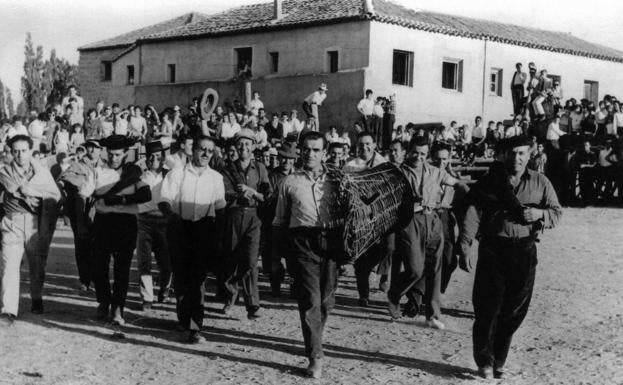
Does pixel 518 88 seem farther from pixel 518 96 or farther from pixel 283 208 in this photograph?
pixel 283 208

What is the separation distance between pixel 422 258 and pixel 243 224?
1.93 m

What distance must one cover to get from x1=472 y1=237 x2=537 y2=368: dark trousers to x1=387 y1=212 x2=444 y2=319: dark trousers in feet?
6.54

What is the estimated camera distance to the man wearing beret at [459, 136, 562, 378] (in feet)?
22.8

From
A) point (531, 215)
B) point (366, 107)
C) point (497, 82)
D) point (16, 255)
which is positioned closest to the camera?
point (531, 215)

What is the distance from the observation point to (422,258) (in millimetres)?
9141

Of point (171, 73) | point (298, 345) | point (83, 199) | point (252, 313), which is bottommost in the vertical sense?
point (298, 345)

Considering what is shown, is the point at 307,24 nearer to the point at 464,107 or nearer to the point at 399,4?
the point at 399,4

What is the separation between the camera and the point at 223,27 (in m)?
35.2

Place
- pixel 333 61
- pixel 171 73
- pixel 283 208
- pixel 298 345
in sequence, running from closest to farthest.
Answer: pixel 283 208 → pixel 298 345 → pixel 333 61 → pixel 171 73

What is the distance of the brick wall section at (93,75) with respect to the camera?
45750mm

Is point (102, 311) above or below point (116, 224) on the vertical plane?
below

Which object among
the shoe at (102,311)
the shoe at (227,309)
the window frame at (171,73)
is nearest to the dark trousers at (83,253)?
the shoe at (102,311)

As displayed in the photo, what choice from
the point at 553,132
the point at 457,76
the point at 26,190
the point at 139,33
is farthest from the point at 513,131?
the point at 139,33

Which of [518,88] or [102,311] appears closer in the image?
[102,311]
